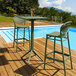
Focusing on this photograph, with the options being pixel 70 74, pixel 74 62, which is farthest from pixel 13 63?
pixel 74 62

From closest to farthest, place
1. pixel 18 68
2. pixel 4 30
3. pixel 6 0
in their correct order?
1. pixel 18 68
2. pixel 4 30
3. pixel 6 0

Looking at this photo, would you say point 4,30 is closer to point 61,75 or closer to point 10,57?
point 10,57

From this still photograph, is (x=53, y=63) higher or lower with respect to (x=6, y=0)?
lower

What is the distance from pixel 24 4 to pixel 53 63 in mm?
22109

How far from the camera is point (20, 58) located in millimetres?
2463

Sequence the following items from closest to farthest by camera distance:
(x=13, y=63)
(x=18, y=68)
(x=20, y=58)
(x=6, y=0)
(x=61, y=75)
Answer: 1. (x=61, y=75)
2. (x=18, y=68)
3. (x=13, y=63)
4. (x=20, y=58)
5. (x=6, y=0)

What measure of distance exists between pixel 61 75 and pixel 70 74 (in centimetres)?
19

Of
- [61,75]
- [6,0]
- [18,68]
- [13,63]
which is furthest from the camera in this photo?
[6,0]

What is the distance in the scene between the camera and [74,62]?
2318mm

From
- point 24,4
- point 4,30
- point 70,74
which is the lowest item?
point 70,74

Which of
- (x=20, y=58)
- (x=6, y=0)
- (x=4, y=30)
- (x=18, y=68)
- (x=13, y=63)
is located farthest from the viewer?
(x=6, y=0)

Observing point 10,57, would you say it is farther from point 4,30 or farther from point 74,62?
point 4,30

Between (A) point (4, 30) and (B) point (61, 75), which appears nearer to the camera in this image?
(B) point (61, 75)

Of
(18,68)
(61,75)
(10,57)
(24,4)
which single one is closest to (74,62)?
(61,75)
